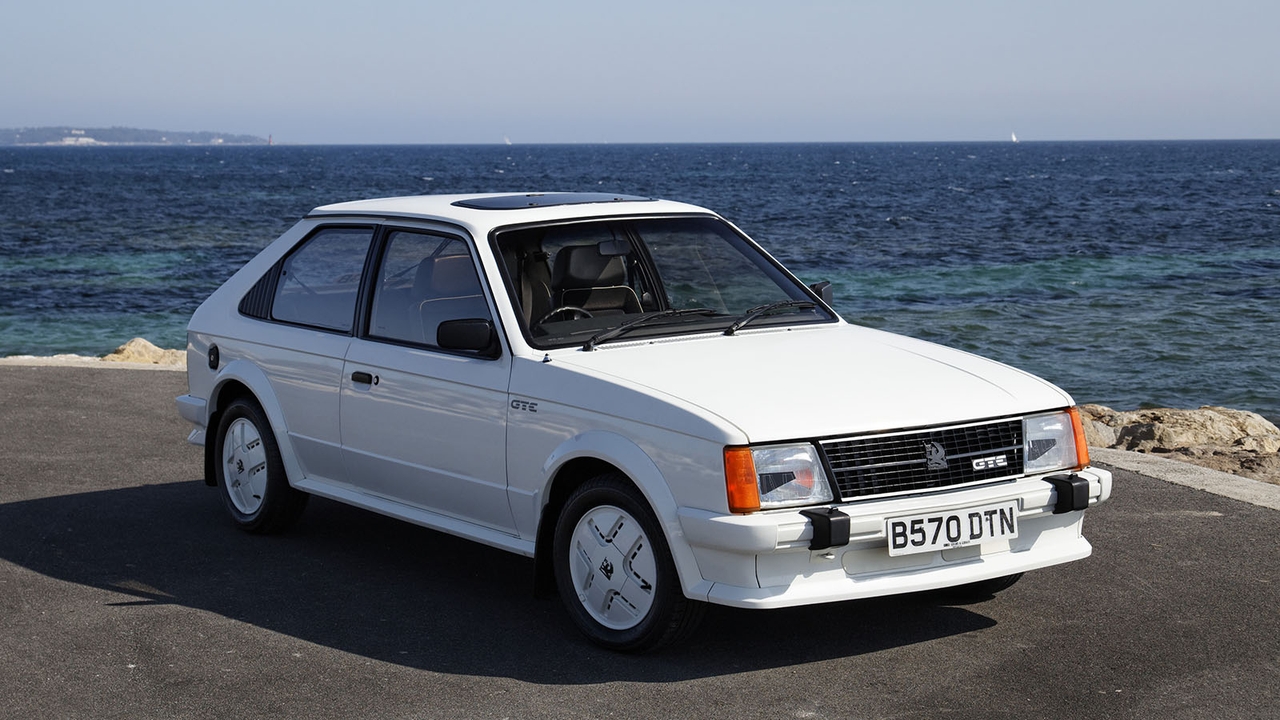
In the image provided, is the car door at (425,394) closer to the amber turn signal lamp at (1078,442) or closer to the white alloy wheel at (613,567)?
the white alloy wheel at (613,567)

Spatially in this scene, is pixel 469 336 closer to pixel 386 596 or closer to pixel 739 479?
pixel 386 596

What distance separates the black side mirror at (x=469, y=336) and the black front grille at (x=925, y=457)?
1537 millimetres

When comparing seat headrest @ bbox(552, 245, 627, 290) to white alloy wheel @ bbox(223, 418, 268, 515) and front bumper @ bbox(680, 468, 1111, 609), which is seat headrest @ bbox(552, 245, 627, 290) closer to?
front bumper @ bbox(680, 468, 1111, 609)

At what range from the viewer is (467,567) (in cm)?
647

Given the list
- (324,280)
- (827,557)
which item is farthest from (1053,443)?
(324,280)

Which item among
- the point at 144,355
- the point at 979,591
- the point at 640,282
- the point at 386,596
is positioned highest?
the point at 640,282

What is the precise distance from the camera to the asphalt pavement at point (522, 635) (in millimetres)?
4625

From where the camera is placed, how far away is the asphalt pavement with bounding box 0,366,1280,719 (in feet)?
15.2

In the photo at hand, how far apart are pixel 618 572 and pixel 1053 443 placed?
5.62 feet

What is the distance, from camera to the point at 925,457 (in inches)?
191

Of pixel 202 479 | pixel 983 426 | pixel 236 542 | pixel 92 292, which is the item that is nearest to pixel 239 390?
pixel 236 542

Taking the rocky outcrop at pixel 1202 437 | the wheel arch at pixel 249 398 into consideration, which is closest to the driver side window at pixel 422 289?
the wheel arch at pixel 249 398

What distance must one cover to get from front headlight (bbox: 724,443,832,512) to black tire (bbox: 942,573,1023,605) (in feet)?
4.63

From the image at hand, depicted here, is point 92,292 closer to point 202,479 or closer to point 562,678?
point 202,479
